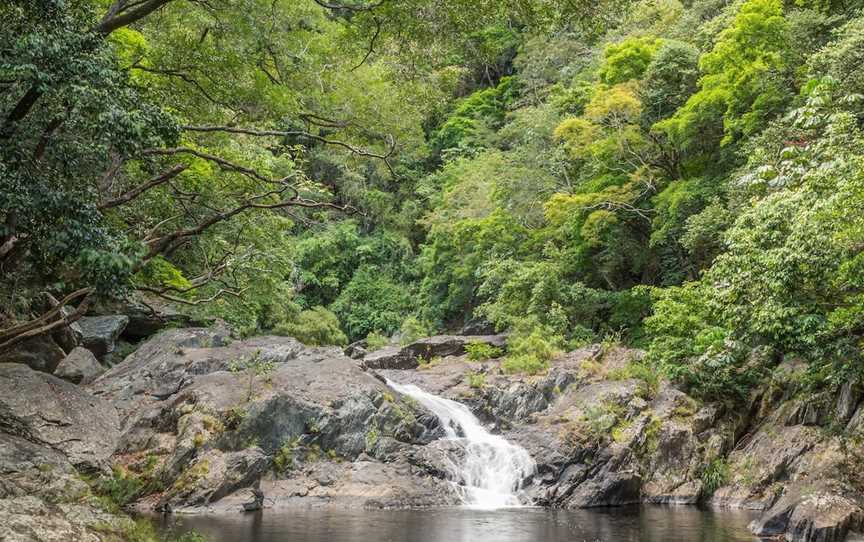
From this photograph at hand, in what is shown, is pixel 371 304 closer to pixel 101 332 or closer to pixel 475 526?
pixel 101 332

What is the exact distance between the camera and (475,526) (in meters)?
14.9

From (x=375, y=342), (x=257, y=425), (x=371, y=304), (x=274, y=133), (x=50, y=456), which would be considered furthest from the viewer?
(x=371, y=304)

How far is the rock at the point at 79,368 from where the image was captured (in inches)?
788

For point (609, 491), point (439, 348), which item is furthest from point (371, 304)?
point (609, 491)

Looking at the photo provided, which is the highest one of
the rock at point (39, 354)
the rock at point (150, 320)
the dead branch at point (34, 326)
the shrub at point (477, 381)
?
the rock at point (150, 320)

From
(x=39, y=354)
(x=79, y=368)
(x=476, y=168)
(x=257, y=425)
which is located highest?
(x=476, y=168)

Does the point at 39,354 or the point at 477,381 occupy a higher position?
the point at 39,354

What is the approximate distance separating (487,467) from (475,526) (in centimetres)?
545

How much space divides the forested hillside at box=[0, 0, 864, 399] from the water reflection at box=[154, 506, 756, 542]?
13.9 ft

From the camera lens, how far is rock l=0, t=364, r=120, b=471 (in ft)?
47.8

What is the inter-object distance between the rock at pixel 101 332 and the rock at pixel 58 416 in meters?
7.08

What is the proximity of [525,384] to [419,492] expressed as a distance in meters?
6.78

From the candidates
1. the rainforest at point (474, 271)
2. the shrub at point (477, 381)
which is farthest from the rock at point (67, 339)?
the shrub at point (477, 381)

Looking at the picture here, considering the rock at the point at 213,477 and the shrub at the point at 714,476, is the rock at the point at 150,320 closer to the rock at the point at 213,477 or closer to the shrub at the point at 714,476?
the rock at the point at 213,477
